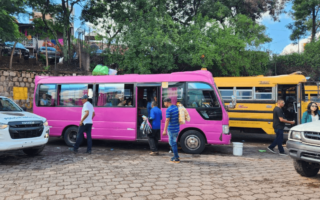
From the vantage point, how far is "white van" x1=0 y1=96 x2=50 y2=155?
6.88 meters

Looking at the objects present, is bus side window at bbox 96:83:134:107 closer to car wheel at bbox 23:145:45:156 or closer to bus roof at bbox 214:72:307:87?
car wheel at bbox 23:145:45:156

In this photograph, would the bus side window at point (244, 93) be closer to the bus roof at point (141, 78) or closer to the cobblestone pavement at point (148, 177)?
the bus roof at point (141, 78)

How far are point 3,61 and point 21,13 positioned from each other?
4.20 meters

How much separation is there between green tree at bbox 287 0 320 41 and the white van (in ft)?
89.0

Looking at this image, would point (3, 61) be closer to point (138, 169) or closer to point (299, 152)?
point (138, 169)

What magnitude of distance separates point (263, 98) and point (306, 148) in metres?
6.55

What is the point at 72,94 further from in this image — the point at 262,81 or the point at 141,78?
the point at 262,81

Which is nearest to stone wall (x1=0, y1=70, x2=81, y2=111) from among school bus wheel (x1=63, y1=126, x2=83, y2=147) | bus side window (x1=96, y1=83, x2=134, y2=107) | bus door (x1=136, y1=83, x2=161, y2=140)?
school bus wheel (x1=63, y1=126, x2=83, y2=147)

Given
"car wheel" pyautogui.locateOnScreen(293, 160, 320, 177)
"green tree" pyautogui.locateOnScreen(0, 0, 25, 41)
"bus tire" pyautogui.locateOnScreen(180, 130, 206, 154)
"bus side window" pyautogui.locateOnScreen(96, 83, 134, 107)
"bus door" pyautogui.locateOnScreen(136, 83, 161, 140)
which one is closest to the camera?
"car wheel" pyautogui.locateOnScreen(293, 160, 320, 177)

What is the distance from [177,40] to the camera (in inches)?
742

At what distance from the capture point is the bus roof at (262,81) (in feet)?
37.4

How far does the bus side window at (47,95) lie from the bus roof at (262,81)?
7.35 meters

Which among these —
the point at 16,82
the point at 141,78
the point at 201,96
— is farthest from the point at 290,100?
the point at 16,82

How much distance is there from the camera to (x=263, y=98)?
38.5ft
